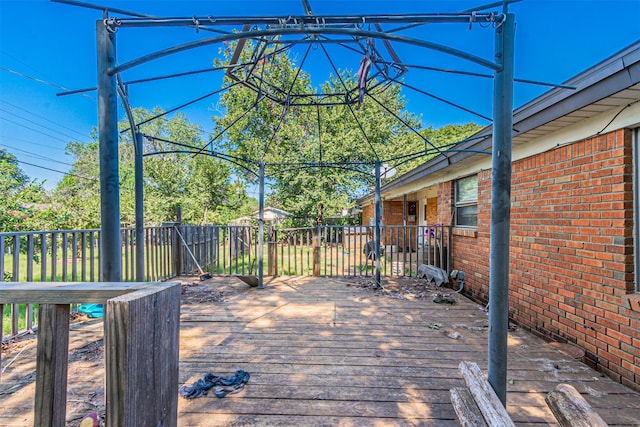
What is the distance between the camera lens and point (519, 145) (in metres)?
3.73

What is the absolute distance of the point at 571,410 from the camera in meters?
1.57

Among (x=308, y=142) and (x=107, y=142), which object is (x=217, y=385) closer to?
(x=107, y=142)

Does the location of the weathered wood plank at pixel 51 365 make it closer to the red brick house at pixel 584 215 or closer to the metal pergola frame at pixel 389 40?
the metal pergola frame at pixel 389 40

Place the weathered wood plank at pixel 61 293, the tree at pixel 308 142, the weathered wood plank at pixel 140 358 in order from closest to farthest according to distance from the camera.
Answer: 1. the weathered wood plank at pixel 140 358
2. the weathered wood plank at pixel 61 293
3. the tree at pixel 308 142

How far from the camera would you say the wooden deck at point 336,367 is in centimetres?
188

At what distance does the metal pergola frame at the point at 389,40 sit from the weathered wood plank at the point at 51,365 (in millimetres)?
1225

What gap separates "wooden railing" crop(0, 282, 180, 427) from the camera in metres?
0.73

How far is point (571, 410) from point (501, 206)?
1.17 meters

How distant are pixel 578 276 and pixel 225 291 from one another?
474cm

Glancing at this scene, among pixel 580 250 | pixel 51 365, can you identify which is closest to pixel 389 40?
pixel 51 365

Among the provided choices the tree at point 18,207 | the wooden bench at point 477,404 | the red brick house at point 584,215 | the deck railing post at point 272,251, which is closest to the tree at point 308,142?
the deck railing post at point 272,251

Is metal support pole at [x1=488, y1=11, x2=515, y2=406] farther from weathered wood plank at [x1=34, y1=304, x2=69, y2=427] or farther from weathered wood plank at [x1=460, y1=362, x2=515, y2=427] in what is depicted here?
weathered wood plank at [x1=34, y1=304, x2=69, y2=427]

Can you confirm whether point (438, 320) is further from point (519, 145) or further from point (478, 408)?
point (519, 145)

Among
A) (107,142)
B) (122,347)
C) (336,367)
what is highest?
(107,142)
